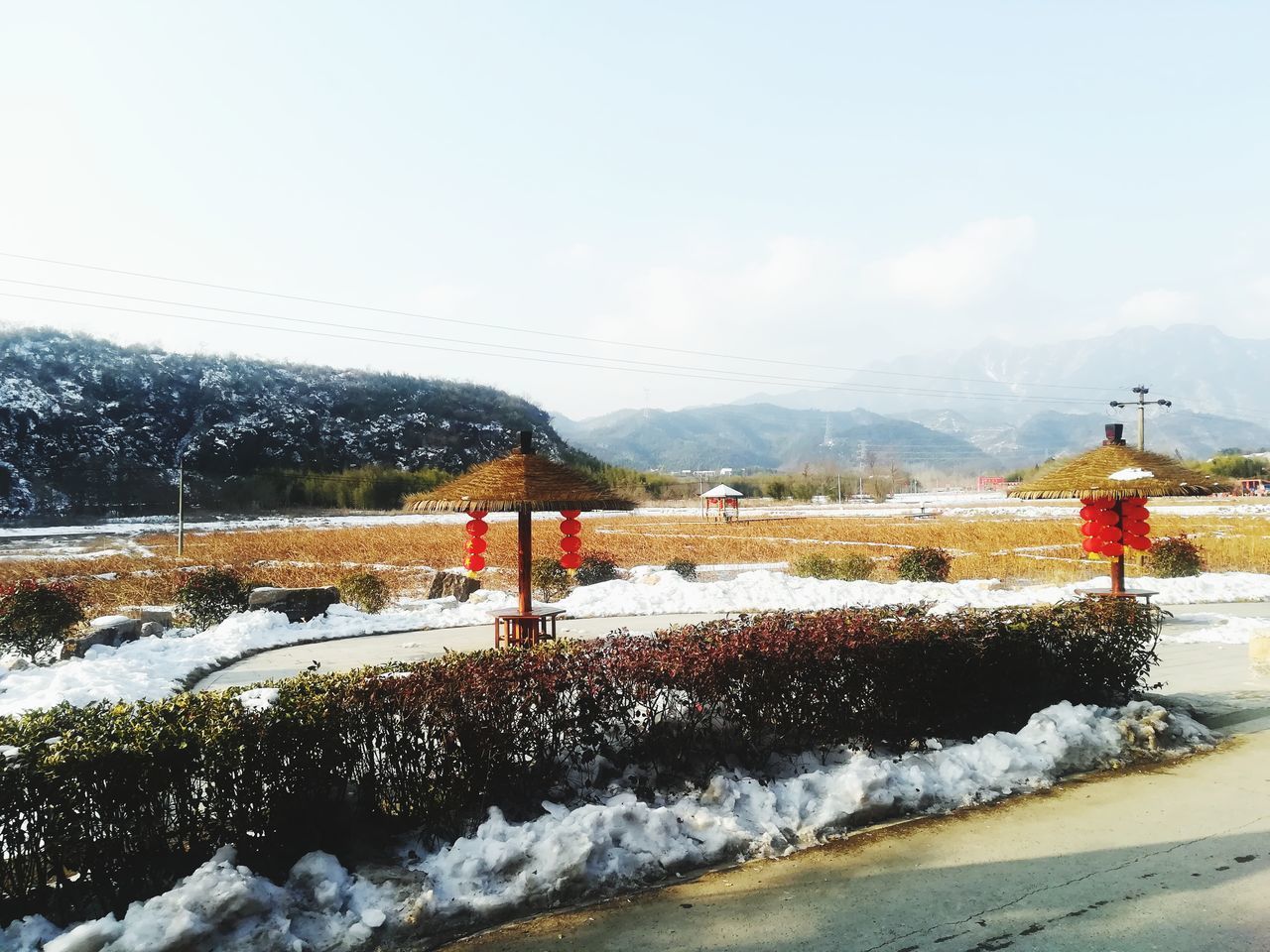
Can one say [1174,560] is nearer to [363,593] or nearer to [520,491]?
[520,491]

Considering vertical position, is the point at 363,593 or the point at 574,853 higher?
the point at 574,853

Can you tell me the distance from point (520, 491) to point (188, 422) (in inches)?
2768

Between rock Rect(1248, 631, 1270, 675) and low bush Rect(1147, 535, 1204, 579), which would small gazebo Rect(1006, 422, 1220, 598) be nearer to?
rock Rect(1248, 631, 1270, 675)

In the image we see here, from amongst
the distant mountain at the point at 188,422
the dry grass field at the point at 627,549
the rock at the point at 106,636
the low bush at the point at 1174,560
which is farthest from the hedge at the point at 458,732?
the distant mountain at the point at 188,422

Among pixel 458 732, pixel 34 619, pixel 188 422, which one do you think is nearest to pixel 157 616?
pixel 34 619

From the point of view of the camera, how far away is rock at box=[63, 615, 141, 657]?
384 inches

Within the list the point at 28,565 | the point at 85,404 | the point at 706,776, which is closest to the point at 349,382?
the point at 85,404

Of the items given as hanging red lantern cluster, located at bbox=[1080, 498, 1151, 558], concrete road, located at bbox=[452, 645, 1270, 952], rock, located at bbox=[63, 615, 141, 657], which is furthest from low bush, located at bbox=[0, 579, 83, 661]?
hanging red lantern cluster, located at bbox=[1080, 498, 1151, 558]

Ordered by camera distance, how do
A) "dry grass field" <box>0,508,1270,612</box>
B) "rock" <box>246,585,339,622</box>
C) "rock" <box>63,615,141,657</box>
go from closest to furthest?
"rock" <box>63,615,141,657</box>, "rock" <box>246,585,339,622</box>, "dry grass field" <box>0,508,1270,612</box>

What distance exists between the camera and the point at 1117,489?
1031 centimetres

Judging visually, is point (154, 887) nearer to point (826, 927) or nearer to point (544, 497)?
point (826, 927)

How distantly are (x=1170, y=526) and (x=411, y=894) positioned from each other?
33.9m

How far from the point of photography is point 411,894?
3.47m

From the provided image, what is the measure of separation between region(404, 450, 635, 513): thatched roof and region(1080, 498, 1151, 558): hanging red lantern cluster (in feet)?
20.2
